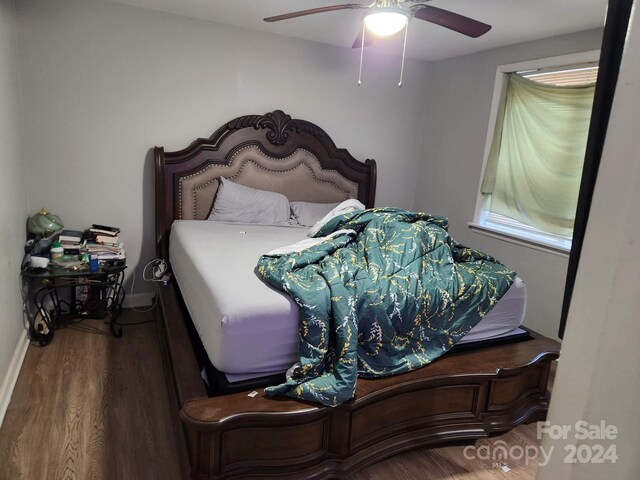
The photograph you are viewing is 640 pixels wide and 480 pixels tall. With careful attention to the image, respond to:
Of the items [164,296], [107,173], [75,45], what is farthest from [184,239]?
[75,45]

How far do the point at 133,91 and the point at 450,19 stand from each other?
237cm

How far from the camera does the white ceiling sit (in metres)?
2.61

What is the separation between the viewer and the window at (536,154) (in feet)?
9.96

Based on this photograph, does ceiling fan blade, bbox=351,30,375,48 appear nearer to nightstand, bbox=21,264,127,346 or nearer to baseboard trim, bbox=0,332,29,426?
nightstand, bbox=21,264,127,346

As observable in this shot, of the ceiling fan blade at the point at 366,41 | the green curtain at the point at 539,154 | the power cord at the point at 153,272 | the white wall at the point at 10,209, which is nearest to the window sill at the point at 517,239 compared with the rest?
the green curtain at the point at 539,154

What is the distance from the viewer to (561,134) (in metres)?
3.12

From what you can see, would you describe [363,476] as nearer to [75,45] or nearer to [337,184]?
[337,184]

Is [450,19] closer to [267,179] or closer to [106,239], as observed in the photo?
[267,179]

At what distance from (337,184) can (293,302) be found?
242 cm

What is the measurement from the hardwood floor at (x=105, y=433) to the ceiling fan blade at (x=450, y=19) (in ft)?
7.17

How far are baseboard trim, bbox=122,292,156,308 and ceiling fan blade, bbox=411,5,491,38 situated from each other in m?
2.92

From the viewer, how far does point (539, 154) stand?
3.31m

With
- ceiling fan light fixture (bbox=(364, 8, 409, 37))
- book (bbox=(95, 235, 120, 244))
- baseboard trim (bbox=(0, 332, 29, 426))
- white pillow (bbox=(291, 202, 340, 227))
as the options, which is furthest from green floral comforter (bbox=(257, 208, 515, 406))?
book (bbox=(95, 235, 120, 244))

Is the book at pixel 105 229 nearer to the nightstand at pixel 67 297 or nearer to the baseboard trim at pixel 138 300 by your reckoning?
the nightstand at pixel 67 297
